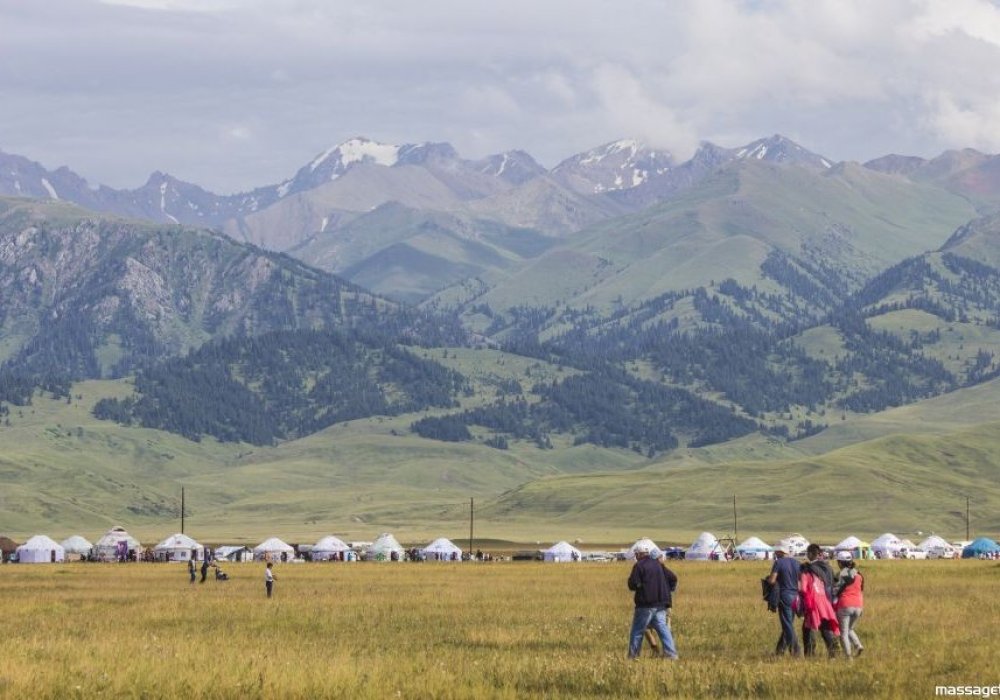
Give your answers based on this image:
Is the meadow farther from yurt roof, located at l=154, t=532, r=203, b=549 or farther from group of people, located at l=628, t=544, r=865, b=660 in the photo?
yurt roof, located at l=154, t=532, r=203, b=549

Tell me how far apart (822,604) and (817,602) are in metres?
0.14

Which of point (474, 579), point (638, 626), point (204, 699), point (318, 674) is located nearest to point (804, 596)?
point (638, 626)

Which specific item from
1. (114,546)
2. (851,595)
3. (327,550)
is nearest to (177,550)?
(114,546)

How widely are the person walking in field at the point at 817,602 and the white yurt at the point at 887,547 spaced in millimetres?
140265

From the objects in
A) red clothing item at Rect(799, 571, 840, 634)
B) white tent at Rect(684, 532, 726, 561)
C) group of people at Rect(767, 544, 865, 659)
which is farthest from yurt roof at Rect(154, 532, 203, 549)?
red clothing item at Rect(799, 571, 840, 634)

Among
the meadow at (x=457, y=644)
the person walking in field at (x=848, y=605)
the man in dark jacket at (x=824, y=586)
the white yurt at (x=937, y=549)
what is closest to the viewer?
the meadow at (x=457, y=644)

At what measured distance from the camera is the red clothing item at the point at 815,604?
35.4 metres

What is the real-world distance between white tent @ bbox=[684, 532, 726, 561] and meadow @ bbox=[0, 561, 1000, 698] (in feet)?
285

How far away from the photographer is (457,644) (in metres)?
41.8

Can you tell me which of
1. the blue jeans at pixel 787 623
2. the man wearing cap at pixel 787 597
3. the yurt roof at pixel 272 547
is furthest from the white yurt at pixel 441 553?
the blue jeans at pixel 787 623

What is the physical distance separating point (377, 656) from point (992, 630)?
1556cm

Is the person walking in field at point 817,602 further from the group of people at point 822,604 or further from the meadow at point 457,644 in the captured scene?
the meadow at point 457,644

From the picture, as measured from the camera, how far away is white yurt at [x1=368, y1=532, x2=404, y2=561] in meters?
178

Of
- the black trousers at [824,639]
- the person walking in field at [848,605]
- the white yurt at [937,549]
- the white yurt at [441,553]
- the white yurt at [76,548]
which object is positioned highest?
the white yurt at [76,548]
